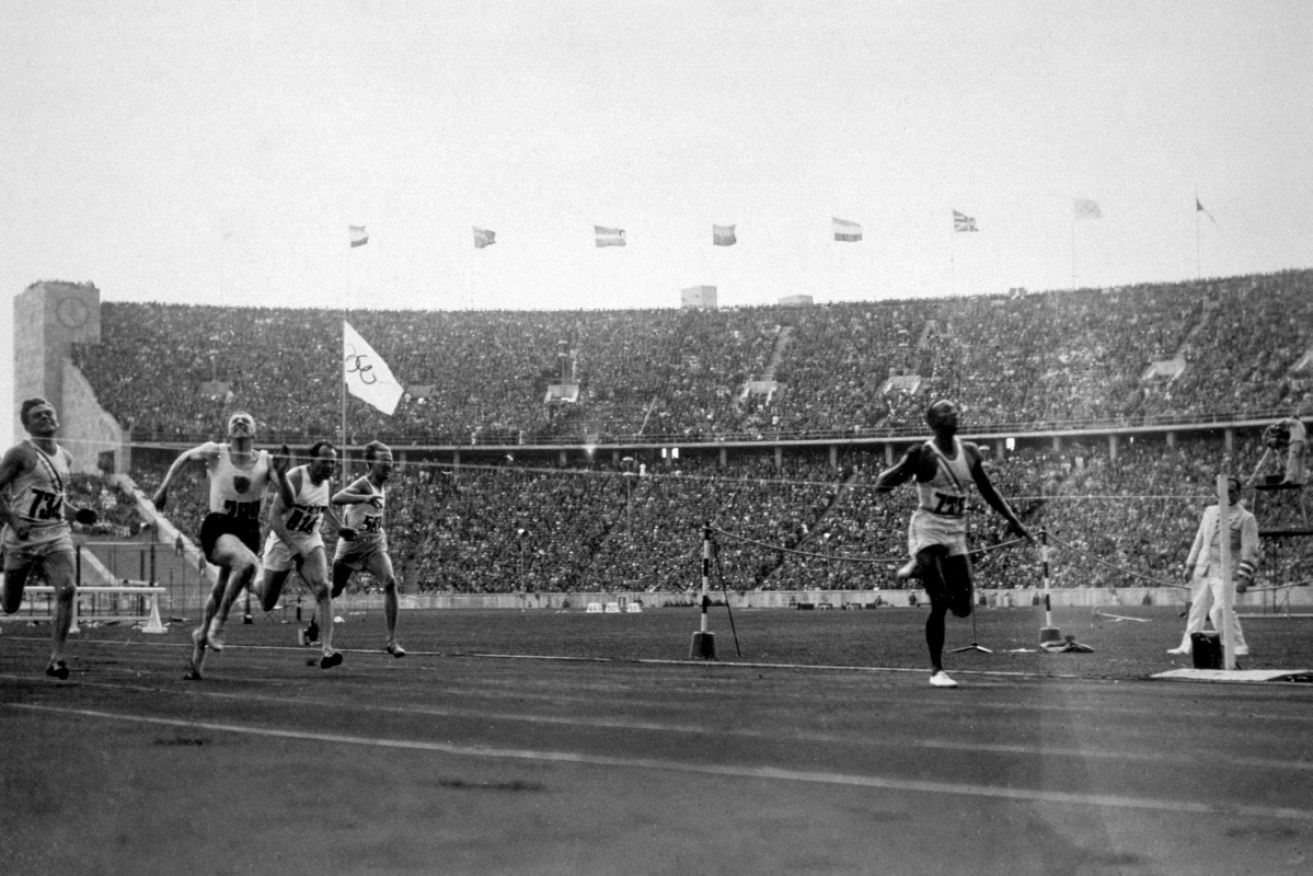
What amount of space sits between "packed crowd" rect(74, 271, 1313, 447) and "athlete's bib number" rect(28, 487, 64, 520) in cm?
4318

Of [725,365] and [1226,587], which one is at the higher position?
[725,365]

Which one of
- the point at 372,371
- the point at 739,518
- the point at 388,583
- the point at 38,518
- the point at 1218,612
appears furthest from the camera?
the point at 739,518

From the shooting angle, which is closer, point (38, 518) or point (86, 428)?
point (38, 518)

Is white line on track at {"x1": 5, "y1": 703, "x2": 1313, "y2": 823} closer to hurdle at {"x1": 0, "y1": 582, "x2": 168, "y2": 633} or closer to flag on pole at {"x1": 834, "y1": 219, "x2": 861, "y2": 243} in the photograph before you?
hurdle at {"x1": 0, "y1": 582, "x2": 168, "y2": 633}

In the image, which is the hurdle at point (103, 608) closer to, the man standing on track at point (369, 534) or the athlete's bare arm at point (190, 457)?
the man standing on track at point (369, 534)

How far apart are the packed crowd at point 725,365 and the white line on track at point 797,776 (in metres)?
46.5

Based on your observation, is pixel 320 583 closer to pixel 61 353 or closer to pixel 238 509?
pixel 238 509

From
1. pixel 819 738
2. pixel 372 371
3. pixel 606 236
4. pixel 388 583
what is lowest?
pixel 819 738

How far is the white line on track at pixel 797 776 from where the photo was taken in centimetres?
495

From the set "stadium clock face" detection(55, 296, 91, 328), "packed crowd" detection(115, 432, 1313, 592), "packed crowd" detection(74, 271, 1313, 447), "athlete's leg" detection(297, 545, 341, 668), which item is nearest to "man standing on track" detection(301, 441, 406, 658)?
"athlete's leg" detection(297, 545, 341, 668)

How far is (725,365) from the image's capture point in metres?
63.5

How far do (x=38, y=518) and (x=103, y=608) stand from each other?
1249 inches

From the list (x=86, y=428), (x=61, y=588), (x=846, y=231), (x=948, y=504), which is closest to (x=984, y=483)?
(x=948, y=504)

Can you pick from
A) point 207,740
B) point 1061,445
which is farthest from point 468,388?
point 207,740
